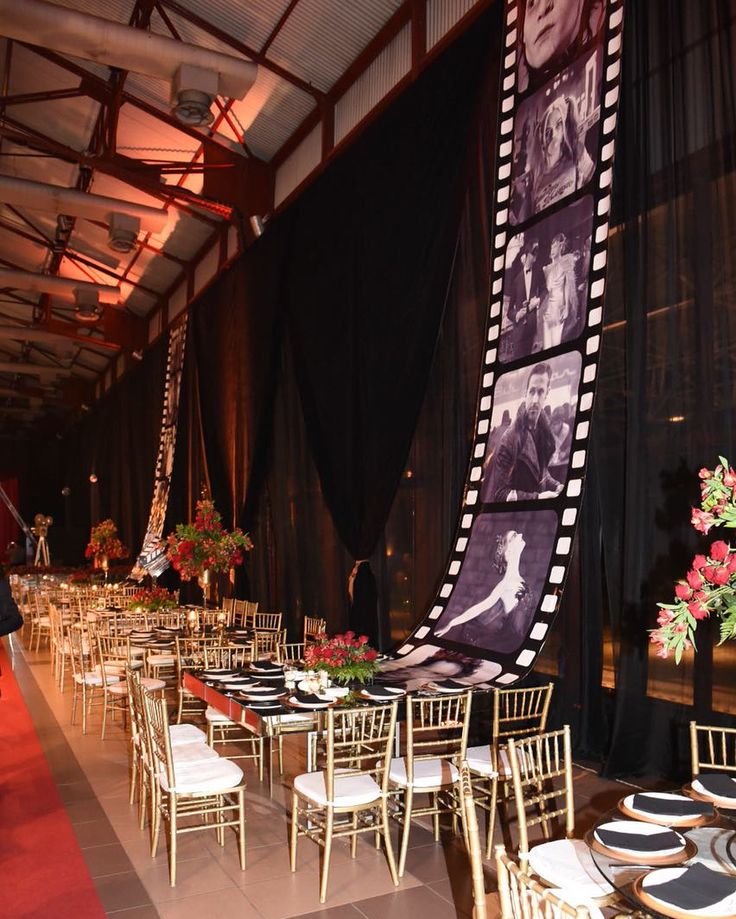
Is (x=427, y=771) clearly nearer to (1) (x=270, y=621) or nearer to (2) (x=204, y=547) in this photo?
(2) (x=204, y=547)

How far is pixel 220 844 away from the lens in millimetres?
4125

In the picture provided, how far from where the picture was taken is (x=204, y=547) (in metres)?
8.56

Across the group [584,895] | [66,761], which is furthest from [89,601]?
[584,895]

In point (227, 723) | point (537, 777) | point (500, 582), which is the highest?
point (500, 582)

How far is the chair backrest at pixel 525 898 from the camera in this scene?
164cm

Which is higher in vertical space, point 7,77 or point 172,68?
point 7,77

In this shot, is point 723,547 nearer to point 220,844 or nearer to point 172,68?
point 220,844

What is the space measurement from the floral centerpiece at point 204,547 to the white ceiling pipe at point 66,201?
14.5 ft

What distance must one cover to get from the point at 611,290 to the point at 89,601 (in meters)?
8.65

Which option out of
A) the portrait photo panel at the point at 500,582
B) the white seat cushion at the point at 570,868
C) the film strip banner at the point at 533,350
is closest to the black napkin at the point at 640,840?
the white seat cushion at the point at 570,868

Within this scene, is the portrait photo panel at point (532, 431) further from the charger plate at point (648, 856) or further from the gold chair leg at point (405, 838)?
the charger plate at point (648, 856)

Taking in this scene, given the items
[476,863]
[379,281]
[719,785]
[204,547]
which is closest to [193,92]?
[379,281]

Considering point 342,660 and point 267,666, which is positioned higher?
point 342,660

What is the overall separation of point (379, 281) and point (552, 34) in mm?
2606
